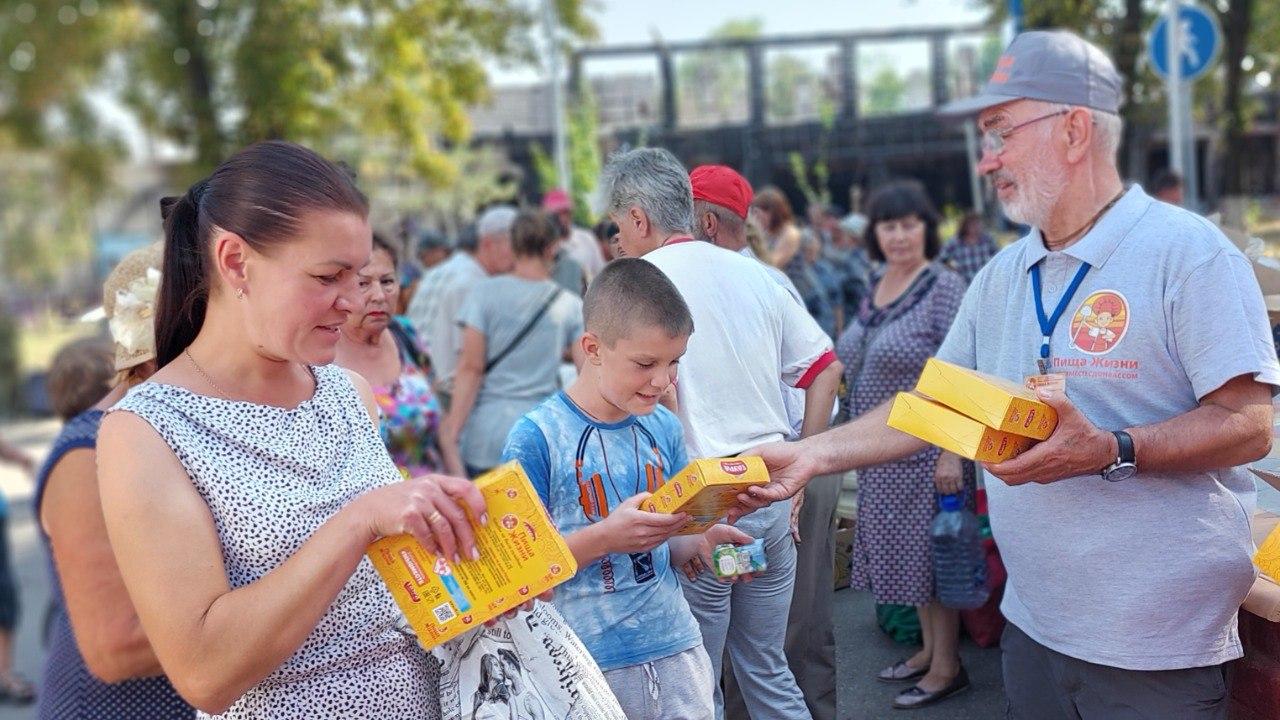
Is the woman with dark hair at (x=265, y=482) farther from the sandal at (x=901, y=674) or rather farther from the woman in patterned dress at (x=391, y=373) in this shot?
the sandal at (x=901, y=674)

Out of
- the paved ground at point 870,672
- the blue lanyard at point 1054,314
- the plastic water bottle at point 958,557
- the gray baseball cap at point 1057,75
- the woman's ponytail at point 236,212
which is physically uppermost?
the gray baseball cap at point 1057,75

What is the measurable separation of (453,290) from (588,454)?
5.11 meters

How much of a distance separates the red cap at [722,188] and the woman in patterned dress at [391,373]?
47.9 inches

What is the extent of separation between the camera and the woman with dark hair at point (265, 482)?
5.75ft

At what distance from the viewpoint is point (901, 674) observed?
201 inches

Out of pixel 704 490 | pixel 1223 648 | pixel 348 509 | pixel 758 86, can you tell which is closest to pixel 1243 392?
pixel 1223 648

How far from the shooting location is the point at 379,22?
17.7m

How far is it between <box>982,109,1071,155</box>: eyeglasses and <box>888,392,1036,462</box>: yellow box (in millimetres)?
780

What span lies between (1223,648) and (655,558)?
131 cm

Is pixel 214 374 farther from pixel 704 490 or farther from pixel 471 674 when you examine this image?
pixel 704 490

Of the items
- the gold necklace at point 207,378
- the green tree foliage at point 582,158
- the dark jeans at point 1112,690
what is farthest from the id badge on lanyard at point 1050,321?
the green tree foliage at point 582,158

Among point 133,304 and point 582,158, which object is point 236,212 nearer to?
point 133,304

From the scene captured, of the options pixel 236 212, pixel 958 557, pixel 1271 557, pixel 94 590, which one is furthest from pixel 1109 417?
pixel 958 557

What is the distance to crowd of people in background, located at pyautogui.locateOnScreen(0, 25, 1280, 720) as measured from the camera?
181cm
